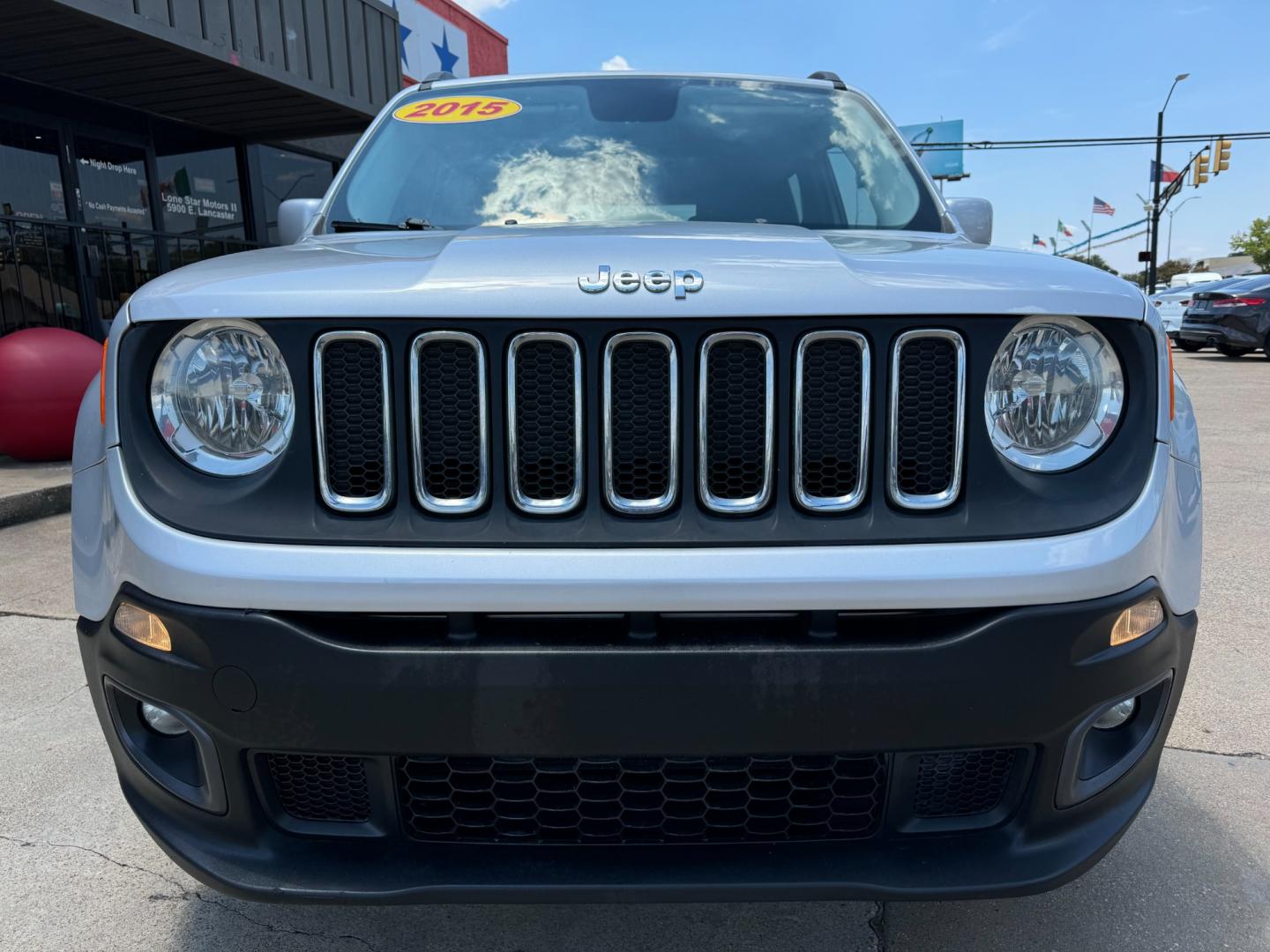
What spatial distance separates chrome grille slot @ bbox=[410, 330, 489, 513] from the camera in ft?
4.52

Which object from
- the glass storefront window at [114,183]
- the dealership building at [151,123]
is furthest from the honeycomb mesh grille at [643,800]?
the glass storefront window at [114,183]

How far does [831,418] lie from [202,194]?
11761mm

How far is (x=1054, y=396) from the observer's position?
4.74 ft

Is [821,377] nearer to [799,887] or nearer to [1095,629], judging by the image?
[1095,629]

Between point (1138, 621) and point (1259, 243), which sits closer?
point (1138, 621)

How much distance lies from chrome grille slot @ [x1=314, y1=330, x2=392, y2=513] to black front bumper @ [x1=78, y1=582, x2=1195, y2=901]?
19 cm

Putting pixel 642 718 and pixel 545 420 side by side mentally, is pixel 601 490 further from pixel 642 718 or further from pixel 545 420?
pixel 642 718

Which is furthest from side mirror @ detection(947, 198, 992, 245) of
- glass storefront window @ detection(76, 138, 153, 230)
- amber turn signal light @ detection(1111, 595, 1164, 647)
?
glass storefront window @ detection(76, 138, 153, 230)

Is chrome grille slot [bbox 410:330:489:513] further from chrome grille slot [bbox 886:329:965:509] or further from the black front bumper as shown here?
chrome grille slot [bbox 886:329:965:509]

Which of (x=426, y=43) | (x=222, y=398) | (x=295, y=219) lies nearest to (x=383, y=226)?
(x=295, y=219)

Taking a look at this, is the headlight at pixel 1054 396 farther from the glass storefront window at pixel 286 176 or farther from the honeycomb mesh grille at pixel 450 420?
the glass storefront window at pixel 286 176

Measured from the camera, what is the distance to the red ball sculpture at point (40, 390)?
6.14m

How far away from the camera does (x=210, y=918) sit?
1954 mm

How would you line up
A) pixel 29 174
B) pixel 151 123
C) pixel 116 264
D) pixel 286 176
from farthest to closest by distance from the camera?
pixel 286 176 < pixel 151 123 < pixel 116 264 < pixel 29 174
